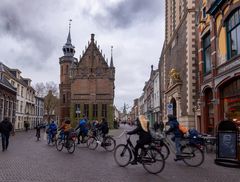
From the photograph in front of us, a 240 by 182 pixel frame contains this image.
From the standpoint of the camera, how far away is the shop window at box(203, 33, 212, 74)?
2042 cm

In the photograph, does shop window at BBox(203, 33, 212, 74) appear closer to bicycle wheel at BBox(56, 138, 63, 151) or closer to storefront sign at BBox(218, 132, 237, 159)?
storefront sign at BBox(218, 132, 237, 159)

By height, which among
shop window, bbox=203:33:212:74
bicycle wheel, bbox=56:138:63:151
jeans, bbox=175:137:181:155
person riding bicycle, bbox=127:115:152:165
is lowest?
bicycle wheel, bbox=56:138:63:151

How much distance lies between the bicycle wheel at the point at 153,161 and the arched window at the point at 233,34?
929 centimetres

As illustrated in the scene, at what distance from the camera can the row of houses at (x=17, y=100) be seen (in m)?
39.4

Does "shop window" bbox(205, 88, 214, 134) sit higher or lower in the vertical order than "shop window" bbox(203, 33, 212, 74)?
lower

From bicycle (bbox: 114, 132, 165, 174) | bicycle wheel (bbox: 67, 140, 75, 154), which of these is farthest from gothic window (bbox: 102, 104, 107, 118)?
bicycle (bbox: 114, 132, 165, 174)

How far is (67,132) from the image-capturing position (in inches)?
586

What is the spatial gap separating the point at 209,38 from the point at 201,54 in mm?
1604

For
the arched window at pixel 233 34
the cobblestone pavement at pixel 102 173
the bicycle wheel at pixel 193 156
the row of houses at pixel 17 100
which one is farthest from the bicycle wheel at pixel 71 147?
the row of houses at pixel 17 100

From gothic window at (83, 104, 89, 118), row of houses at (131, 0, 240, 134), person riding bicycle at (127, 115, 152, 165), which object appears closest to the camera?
person riding bicycle at (127, 115, 152, 165)

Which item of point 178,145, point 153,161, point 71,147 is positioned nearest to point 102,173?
point 153,161

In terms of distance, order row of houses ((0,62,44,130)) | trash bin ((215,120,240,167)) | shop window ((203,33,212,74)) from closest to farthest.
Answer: trash bin ((215,120,240,167)) < shop window ((203,33,212,74)) < row of houses ((0,62,44,130))

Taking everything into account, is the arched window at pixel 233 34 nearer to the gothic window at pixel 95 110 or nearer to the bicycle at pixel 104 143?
the bicycle at pixel 104 143

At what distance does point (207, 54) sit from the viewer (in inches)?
822
